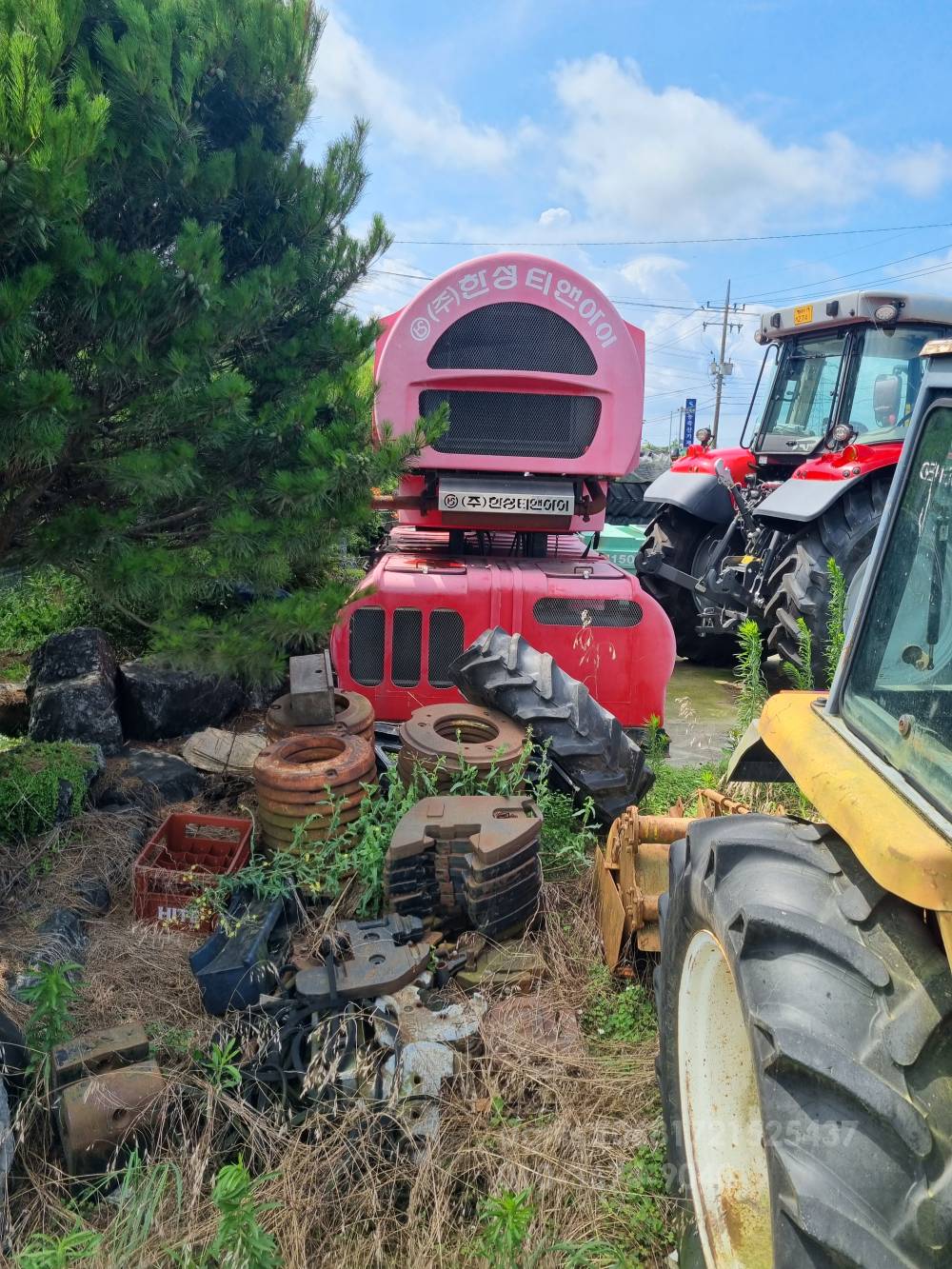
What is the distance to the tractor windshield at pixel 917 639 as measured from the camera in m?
1.40

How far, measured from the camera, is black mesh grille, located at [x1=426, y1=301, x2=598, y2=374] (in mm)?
4188

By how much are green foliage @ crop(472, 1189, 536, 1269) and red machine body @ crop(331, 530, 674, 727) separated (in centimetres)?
268

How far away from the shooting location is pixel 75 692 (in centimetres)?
394

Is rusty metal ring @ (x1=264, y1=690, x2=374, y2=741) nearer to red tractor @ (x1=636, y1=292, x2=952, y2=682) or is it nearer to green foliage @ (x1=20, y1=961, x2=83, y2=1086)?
green foliage @ (x1=20, y1=961, x2=83, y2=1086)

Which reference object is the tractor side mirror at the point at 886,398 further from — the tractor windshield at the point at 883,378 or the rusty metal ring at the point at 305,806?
the rusty metal ring at the point at 305,806

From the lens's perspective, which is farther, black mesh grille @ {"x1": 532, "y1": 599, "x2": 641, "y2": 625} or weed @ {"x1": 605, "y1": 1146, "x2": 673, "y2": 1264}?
black mesh grille @ {"x1": 532, "y1": 599, "x2": 641, "y2": 625}

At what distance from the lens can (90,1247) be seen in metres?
1.71

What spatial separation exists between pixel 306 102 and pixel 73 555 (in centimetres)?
171

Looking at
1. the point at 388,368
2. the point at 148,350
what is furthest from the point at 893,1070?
the point at 388,368

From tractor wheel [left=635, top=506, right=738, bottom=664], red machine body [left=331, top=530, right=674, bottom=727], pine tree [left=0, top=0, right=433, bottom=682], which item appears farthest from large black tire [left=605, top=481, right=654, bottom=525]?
pine tree [left=0, top=0, right=433, bottom=682]

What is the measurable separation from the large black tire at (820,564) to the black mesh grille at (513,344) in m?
1.70

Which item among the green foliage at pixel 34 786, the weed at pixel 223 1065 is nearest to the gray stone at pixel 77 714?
the green foliage at pixel 34 786

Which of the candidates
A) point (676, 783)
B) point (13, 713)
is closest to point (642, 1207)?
point (676, 783)

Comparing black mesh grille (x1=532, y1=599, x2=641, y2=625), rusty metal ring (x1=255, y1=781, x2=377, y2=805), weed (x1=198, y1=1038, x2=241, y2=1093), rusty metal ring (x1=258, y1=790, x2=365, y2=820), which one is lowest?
weed (x1=198, y1=1038, x2=241, y2=1093)
